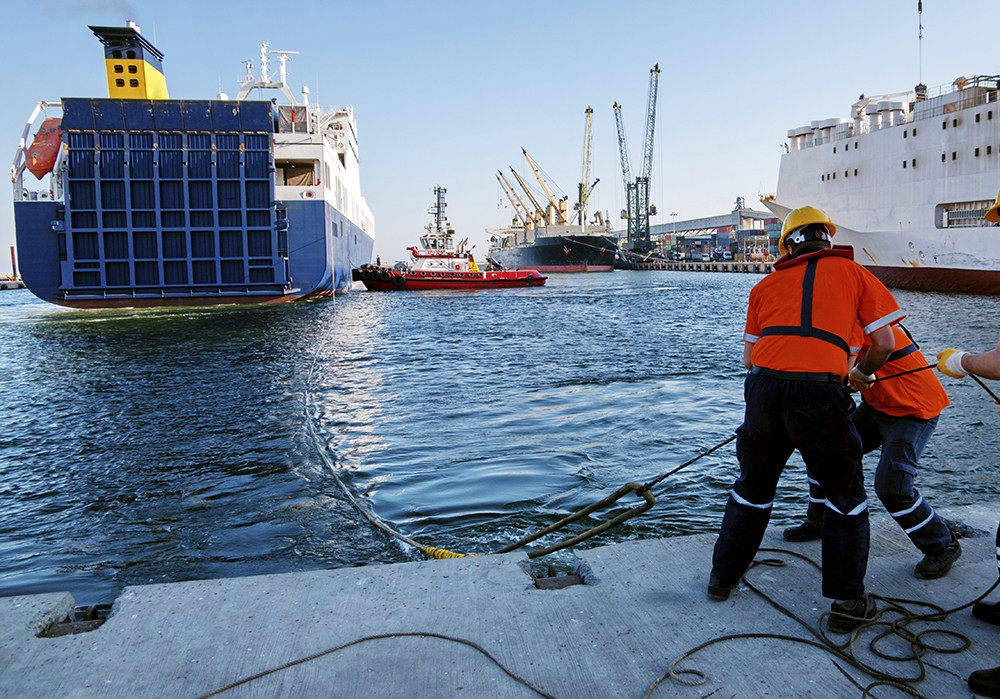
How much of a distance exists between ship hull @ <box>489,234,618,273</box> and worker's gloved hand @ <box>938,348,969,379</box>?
306 ft

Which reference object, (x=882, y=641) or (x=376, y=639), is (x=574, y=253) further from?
(x=376, y=639)

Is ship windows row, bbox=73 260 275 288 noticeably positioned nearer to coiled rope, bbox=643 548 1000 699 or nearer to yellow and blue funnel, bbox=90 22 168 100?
yellow and blue funnel, bbox=90 22 168 100

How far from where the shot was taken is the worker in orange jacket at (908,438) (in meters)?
3.35

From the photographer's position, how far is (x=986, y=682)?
95.4 inches

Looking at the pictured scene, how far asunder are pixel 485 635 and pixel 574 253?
9466cm

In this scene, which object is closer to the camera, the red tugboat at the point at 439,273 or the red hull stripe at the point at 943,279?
the red hull stripe at the point at 943,279

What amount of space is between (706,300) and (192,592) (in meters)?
35.7

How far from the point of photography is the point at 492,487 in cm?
643

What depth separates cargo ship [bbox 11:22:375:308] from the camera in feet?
78.7

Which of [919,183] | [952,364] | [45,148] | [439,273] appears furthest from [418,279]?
[952,364]

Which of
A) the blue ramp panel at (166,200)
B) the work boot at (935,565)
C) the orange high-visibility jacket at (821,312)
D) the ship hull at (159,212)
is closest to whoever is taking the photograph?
the orange high-visibility jacket at (821,312)

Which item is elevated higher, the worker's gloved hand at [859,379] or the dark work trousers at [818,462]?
the worker's gloved hand at [859,379]

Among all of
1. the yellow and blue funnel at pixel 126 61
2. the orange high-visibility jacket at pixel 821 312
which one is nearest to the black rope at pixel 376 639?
the orange high-visibility jacket at pixel 821 312

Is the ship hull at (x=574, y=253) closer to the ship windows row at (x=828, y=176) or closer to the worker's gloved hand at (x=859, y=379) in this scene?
the ship windows row at (x=828, y=176)
